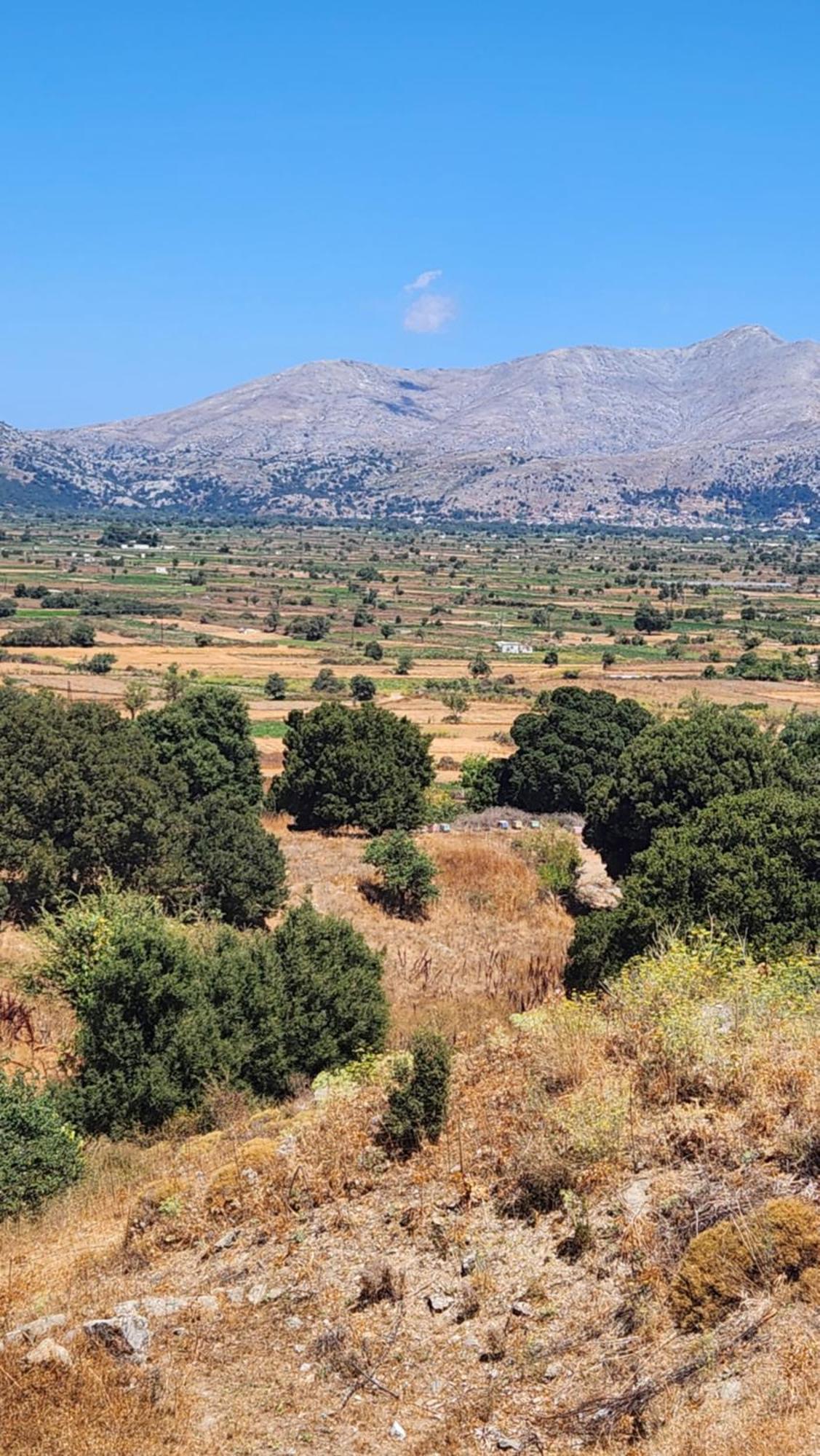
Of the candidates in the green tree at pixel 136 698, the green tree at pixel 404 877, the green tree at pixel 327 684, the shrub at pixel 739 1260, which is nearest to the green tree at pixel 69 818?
the green tree at pixel 404 877

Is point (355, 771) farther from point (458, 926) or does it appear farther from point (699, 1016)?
point (699, 1016)

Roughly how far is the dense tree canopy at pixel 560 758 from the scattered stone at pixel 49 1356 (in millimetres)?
45055

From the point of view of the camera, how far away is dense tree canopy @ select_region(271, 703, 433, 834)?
4825cm

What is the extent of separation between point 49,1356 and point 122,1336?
65 centimetres

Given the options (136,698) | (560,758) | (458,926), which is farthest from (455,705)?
(458,926)

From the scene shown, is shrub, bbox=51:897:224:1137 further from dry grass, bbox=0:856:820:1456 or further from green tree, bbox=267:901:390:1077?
green tree, bbox=267:901:390:1077

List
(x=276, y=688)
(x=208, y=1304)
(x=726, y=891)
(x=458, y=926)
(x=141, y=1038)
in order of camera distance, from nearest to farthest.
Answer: (x=208, y=1304), (x=141, y=1038), (x=726, y=891), (x=458, y=926), (x=276, y=688)

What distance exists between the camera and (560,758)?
2168 inches

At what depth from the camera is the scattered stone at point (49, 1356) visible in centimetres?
1032

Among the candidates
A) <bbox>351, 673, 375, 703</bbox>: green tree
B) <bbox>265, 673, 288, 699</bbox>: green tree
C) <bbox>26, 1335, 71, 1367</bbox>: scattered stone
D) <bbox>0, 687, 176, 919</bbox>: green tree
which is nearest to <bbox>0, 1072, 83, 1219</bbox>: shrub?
<bbox>26, 1335, 71, 1367</bbox>: scattered stone

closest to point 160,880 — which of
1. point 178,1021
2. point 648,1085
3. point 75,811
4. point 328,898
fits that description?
point 75,811

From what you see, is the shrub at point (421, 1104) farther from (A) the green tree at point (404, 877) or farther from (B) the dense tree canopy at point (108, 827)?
(A) the green tree at point (404, 877)

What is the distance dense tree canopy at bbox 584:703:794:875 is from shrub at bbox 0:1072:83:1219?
2546 centimetres

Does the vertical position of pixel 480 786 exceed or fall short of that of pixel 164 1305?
it falls short
